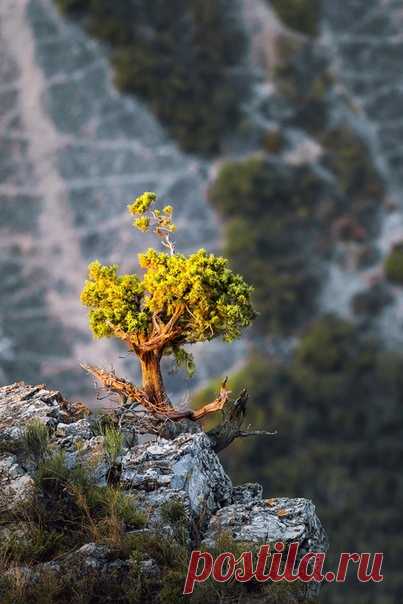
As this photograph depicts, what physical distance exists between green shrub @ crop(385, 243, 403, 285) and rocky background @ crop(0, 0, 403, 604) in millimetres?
138

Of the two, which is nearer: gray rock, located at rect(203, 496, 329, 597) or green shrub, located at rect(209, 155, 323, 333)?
gray rock, located at rect(203, 496, 329, 597)

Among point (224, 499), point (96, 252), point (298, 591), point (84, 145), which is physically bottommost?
point (298, 591)

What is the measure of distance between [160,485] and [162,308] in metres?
4.49

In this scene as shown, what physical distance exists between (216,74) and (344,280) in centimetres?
1775

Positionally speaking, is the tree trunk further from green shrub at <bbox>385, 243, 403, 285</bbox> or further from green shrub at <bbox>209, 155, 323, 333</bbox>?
green shrub at <bbox>385, 243, 403, 285</bbox>

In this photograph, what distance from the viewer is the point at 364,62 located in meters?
98.1

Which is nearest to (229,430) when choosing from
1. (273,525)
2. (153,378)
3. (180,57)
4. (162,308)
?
(153,378)

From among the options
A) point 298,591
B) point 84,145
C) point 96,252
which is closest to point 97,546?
point 298,591

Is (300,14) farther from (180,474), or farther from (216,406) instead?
(180,474)

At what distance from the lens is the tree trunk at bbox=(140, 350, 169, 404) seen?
85.5 feet

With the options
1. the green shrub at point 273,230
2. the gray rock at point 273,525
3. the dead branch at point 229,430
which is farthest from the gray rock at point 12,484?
the green shrub at point 273,230

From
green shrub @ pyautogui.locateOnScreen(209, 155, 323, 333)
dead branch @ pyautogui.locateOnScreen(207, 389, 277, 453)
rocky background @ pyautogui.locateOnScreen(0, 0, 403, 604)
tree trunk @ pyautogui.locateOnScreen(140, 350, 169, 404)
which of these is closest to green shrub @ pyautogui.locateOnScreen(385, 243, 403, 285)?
rocky background @ pyautogui.locateOnScreen(0, 0, 403, 604)

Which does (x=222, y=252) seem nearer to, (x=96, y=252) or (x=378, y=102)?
(x=96, y=252)

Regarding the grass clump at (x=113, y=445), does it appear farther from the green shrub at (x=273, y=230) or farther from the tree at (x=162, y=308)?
the green shrub at (x=273, y=230)
